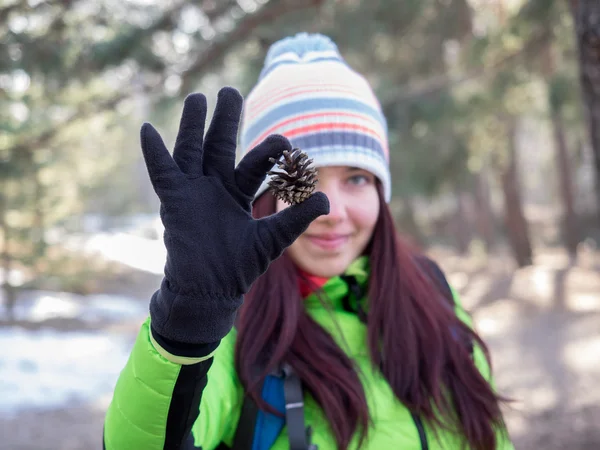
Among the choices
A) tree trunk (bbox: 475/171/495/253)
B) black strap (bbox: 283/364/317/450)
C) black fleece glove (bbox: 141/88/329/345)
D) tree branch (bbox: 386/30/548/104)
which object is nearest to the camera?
black fleece glove (bbox: 141/88/329/345)

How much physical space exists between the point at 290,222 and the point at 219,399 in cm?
59

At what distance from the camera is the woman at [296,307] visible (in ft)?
3.71

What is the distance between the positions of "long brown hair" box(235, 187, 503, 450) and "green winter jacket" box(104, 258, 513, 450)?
0.04m

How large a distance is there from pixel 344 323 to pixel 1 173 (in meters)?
6.18

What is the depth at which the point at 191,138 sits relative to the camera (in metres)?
1.15

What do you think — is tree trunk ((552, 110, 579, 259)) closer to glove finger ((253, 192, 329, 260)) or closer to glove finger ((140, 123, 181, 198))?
glove finger ((253, 192, 329, 260))

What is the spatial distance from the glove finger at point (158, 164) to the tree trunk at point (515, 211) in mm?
11888

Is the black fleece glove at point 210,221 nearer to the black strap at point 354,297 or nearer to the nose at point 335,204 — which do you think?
the nose at point 335,204

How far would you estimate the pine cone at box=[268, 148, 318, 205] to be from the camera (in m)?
1.17

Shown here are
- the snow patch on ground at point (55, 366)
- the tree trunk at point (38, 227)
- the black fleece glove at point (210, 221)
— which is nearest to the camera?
the black fleece glove at point (210, 221)

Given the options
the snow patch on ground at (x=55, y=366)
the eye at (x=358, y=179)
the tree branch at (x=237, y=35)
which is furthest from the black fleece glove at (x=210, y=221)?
the snow patch on ground at (x=55, y=366)

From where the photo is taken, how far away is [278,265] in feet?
5.66

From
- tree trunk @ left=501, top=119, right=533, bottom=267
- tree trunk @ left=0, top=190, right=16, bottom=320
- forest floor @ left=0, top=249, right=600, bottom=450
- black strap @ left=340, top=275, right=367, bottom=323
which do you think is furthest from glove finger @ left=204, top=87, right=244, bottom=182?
tree trunk @ left=501, top=119, right=533, bottom=267

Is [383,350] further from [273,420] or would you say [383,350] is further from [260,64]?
[260,64]
